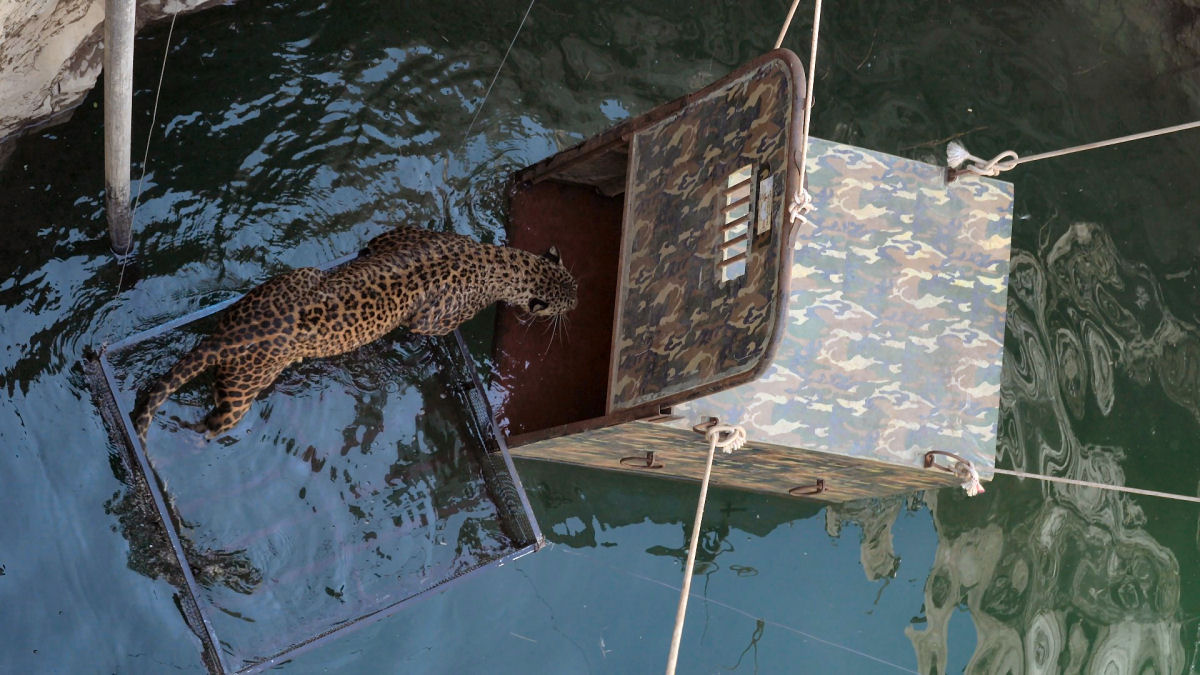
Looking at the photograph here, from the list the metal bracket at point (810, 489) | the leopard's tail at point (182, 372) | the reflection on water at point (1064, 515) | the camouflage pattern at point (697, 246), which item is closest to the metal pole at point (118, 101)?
the leopard's tail at point (182, 372)

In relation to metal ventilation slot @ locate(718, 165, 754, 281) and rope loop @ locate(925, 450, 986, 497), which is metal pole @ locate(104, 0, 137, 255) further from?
rope loop @ locate(925, 450, 986, 497)

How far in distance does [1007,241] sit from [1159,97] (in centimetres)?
320

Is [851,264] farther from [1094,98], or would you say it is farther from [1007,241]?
[1094,98]

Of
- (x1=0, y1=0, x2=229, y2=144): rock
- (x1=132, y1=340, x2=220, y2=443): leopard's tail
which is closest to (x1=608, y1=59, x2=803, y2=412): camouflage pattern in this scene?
(x1=132, y1=340, x2=220, y2=443): leopard's tail

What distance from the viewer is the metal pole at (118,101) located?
307 centimetres

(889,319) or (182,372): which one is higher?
(889,319)

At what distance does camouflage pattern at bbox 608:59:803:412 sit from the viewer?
130 inches

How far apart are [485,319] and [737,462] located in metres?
1.30

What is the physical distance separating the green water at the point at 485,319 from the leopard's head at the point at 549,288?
37cm

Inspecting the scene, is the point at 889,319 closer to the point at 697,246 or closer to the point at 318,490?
the point at 697,246

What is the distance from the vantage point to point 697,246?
3.66 meters

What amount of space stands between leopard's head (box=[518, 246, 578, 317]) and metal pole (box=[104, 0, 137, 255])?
1552mm

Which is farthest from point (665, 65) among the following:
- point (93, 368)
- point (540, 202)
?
point (93, 368)

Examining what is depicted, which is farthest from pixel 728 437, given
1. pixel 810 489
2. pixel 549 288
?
pixel 549 288
